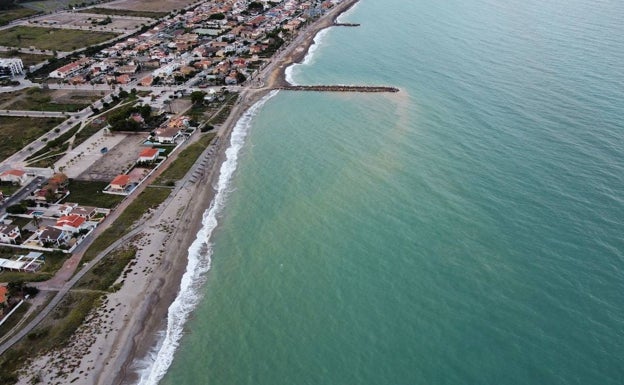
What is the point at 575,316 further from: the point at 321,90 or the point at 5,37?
the point at 5,37

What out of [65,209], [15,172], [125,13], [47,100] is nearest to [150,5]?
[125,13]

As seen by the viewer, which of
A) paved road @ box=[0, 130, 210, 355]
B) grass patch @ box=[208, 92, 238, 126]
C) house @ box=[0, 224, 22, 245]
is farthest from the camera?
grass patch @ box=[208, 92, 238, 126]

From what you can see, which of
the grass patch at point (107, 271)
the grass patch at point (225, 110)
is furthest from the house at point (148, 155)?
the grass patch at point (107, 271)

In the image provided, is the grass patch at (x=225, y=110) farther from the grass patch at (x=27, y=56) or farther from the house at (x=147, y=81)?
the grass patch at (x=27, y=56)

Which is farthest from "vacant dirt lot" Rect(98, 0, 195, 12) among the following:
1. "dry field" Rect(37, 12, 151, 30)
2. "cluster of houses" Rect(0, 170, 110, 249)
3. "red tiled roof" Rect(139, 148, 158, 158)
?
"cluster of houses" Rect(0, 170, 110, 249)

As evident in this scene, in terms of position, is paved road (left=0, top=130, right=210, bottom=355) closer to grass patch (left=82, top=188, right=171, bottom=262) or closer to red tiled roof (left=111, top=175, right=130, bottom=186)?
grass patch (left=82, top=188, right=171, bottom=262)

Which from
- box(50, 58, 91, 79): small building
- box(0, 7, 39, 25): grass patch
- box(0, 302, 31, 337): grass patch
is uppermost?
box(0, 7, 39, 25): grass patch
